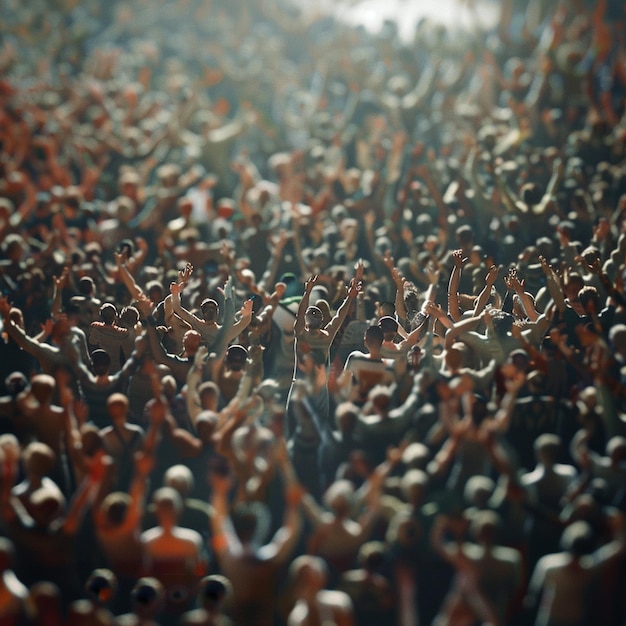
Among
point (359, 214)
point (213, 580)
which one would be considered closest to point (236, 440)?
point (213, 580)

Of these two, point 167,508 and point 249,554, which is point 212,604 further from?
point 167,508

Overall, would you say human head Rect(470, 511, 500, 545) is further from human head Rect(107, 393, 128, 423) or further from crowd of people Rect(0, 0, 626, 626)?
human head Rect(107, 393, 128, 423)

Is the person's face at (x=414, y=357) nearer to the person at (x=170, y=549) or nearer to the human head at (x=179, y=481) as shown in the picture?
the human head at (x=179, y=481)

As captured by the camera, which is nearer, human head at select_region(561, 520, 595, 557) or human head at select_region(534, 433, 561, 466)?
human head at select_region(561, 520, 595, 557)

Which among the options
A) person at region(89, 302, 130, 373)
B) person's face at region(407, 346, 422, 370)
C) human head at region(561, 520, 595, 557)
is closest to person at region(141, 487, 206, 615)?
human head at region(561, 520, 595, 557)

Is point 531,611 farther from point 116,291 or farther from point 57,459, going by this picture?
point 116,291

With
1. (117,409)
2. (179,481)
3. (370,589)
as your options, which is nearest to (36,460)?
(117,409)

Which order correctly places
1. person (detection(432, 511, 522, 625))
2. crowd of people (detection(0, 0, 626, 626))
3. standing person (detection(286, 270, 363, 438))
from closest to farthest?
person (detection(432, 511, 522, 625)) → crowd of people (detection(0, 0, 626, 626)) → standing person (detection(286, 270, 363, 438))

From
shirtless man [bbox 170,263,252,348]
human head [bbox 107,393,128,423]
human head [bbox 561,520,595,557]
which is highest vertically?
shirtless man [bbox 170,263,252,348]

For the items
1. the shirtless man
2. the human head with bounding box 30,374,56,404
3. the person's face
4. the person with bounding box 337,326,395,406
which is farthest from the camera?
the shirtless man
